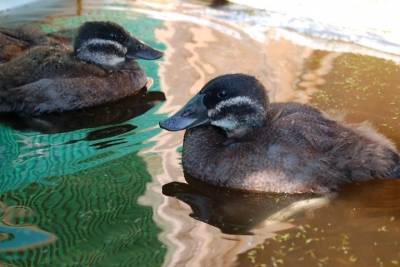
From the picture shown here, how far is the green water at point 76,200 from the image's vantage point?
4242mm

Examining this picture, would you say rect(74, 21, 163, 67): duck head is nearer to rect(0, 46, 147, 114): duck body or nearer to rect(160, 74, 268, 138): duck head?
rect(0, 46, 147, 114): duck body

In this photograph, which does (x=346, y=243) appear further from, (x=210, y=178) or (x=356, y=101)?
(x=356, y=101)

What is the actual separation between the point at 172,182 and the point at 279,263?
1173mm

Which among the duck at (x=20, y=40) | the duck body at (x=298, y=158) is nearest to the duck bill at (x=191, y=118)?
the duck body at (x=298, y=158)

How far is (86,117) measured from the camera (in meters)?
6.27

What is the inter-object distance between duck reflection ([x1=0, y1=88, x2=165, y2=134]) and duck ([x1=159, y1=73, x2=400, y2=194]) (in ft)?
3.10

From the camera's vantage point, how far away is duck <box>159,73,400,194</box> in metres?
4.89

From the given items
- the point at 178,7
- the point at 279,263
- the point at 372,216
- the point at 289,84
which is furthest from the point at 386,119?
the point at 178,7

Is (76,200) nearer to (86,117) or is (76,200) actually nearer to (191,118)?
(191,118)

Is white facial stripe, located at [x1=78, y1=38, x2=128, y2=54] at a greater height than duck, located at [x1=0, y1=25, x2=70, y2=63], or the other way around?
white facial stripe, located at [x1=78, y1=38, x2=128, y2=54]

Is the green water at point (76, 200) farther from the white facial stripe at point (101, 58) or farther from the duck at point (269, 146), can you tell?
the white facial stripe at point (101, 58)

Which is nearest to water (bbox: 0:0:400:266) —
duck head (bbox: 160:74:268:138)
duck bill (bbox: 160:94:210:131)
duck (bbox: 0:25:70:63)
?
duck bill (bbox: 160:94:210:131)

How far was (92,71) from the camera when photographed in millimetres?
6629

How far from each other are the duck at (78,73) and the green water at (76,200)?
40cm
